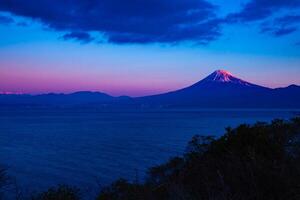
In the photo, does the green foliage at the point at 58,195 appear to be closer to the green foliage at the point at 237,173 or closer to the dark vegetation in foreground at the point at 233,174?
the dark vegetation in foreground at the point at 233,174

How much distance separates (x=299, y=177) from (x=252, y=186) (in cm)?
74

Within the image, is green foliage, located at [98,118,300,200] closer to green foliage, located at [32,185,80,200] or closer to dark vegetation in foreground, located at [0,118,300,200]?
dark vegetation in foreground, located at [0,118,300,200]

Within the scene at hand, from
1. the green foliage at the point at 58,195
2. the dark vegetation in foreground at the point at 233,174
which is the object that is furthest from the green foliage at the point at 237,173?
the green foliage at the point at 58,195

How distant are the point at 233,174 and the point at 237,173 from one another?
126 millimetres

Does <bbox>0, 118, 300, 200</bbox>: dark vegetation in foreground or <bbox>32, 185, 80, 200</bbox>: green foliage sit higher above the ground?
<bbox>0, 118, 300, 200</bbox>: dark vegetation in foreground

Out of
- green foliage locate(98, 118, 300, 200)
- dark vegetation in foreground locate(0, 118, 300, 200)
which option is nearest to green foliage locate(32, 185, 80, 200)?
dark vegetation in foreground locate(0, 118, 300, 200)

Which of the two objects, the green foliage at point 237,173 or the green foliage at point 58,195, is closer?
the green foliage at point 237,173

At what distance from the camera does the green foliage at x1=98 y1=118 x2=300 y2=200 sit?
5.63 metres

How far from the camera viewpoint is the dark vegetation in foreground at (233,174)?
5.64m

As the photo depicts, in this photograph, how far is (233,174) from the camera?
21.6ft

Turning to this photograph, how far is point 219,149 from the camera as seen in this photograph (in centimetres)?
1363

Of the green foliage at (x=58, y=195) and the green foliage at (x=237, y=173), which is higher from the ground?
the green foliage at (x=237, y=173)

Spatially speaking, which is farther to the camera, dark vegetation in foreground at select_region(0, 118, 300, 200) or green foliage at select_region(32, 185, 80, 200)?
green foliage at select_region(32, 185, 80, 200)

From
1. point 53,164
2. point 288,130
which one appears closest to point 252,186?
point 288,130
